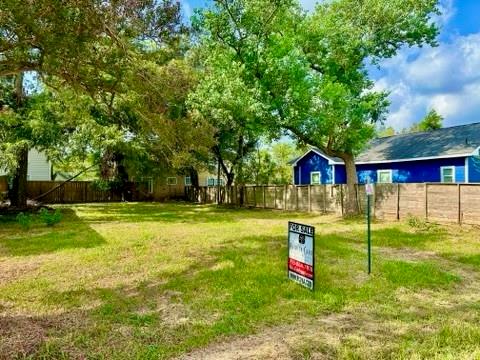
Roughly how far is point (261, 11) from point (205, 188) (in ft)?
50.2

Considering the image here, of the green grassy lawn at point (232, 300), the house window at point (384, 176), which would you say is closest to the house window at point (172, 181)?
the house window at point (384, 176)

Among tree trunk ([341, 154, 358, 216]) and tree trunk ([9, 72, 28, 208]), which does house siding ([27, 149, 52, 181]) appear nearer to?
tree trunk ([9, 72, 28, 208])

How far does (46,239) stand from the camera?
997 cm

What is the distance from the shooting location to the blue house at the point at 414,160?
15.7 m

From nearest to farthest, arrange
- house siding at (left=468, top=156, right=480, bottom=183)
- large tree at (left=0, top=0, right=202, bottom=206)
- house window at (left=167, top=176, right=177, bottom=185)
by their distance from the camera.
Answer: large tree at (left=0, top=0, right=202, bottom=206) → house siding at (left=468, top=156, right=480, bottom=183) → house window at (left=167, top=176, right=177, bottom=185)

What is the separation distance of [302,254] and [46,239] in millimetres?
7395

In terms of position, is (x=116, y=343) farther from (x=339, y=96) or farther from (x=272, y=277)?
(x=339, y=96)

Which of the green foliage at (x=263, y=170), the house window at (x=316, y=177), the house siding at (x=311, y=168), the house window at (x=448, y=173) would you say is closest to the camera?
the house window at (x=448, y=173)

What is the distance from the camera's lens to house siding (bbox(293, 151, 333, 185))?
2088 centimetres

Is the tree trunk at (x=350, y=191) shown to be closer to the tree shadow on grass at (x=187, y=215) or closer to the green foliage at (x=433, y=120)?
the tree shadow on grass at (x=187, y=215)

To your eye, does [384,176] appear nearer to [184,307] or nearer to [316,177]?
[316,177]

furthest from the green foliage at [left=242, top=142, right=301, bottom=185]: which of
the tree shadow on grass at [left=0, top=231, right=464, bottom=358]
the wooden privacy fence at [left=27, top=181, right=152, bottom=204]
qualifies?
the tree shadow on grass at [left=0, top=231, right=464, bottom=358]

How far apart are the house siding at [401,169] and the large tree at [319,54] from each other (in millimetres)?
3380

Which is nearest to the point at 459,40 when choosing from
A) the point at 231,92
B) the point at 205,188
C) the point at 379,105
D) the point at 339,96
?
the point at 379,105
